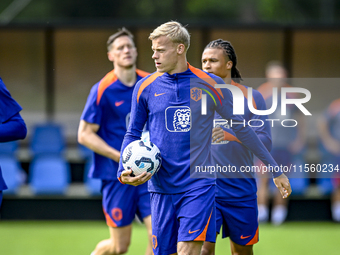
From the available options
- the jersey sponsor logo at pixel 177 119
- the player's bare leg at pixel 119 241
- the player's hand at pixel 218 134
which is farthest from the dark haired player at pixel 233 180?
the player's bare leg at pixel 119 241

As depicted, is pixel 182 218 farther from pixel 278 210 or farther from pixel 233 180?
pixel 278 210

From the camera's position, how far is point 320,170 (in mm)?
9656

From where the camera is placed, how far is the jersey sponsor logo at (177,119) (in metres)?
3.89

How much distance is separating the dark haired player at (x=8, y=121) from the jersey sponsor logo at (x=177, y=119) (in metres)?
1.18

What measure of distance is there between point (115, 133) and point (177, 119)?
155cm

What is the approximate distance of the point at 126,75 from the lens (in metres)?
5.37

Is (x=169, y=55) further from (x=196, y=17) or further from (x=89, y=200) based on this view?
(x=196, y=17)

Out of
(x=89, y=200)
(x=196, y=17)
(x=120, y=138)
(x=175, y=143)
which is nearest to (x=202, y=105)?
(x=175, y=143)

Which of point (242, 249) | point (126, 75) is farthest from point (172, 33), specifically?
point (242, 249)

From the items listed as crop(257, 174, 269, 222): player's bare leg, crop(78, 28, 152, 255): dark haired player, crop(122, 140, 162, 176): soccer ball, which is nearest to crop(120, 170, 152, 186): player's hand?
crop(122, 140, 162, 176): soccer ball

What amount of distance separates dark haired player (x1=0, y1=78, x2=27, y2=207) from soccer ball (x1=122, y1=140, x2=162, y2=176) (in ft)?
2.91

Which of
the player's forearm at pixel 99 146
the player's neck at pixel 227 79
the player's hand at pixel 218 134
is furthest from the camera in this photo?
the player's forearm at pixel 99 146

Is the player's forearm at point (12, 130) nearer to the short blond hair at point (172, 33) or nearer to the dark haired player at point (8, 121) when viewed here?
the dark haired player at point (8, 121)

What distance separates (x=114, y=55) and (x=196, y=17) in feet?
20.6
